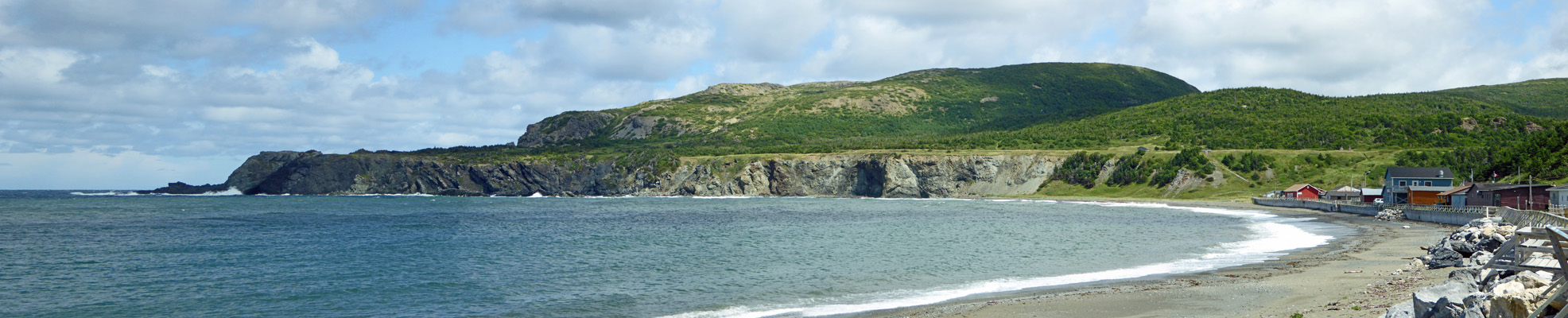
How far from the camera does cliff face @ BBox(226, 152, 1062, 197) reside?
15538cm

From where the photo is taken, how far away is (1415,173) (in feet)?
289

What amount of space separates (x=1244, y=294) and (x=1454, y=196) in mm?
67182

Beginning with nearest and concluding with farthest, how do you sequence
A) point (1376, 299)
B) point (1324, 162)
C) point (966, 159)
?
point (1376, 299), point (1324, 162), point (966, 159)

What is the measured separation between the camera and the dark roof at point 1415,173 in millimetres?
87938

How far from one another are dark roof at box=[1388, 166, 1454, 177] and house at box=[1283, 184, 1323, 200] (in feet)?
62.7

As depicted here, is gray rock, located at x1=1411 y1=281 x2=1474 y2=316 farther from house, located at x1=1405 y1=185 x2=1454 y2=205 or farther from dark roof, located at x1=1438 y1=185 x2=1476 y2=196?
house, located at x1=1405 y1=185 x2=1454 y2=205

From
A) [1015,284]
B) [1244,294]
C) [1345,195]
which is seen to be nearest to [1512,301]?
[1244,294]

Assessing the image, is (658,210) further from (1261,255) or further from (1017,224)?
(1261,255)

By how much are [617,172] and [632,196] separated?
986 centimetres

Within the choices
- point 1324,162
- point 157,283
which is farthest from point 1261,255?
point 1324,162

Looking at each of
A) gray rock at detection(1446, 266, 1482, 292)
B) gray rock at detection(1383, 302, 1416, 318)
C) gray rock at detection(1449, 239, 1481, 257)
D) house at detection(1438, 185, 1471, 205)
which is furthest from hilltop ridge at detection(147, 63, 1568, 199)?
gray rock at detection(1383, 302, 1416, 318)

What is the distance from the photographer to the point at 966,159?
156 m

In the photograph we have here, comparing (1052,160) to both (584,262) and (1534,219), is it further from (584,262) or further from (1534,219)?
(584,262)

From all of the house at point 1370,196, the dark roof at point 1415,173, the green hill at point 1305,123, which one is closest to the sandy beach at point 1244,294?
the dark roof at point 1415,173
